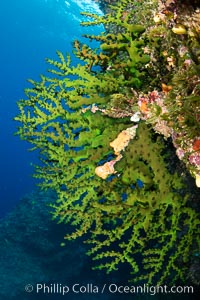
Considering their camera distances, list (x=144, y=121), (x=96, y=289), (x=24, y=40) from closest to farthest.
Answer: (x=144, y=121) → (x=96, y=289) → (x=24, y=40)

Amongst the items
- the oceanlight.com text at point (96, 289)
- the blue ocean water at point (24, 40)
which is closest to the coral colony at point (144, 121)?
the oceanlight.com text at point (96, 289)

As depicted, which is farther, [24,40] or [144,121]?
[24,40]

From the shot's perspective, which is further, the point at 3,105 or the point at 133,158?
the point at 3,105

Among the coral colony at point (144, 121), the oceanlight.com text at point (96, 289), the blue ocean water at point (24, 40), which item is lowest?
the oceanlight.com text at point (96, 289)

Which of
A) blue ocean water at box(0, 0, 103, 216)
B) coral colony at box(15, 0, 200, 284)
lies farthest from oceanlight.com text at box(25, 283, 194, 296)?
Answer: blue ocean water at box(0, 0, 103, 216)

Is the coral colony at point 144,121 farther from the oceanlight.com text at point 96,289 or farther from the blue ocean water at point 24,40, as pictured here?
the blue ocean water at point 24,40

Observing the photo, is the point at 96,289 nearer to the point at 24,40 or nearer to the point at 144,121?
the point at 144,121

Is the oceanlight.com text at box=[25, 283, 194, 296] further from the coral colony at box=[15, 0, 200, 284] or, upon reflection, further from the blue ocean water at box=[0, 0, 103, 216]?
the blue ocean water at box=[0, 0, 103, 216]

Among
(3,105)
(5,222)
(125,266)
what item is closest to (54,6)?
(3,105)

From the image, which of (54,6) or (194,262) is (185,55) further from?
(54,6)

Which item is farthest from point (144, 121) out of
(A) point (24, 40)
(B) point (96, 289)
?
(A) point (24, 40)

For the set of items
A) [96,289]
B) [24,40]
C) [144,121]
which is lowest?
[96,289]
